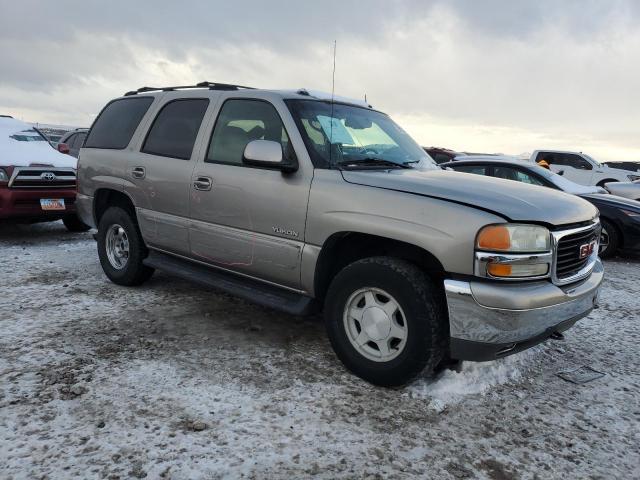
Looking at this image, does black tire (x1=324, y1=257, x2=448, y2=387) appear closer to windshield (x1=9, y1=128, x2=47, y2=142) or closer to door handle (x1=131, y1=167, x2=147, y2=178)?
door handle (x1=131, y1=167, x2=147, y2=178)

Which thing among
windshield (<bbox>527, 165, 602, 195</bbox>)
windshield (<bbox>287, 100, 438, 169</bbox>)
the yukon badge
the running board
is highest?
windshield (<bbox>287, 100, 438, 169</bbox>)

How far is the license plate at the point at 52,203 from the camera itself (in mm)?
7066

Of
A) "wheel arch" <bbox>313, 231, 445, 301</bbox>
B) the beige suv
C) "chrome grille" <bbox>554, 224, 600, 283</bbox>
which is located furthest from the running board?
"chrome grille" <bbox>554, 224, 600, 283</bbox>

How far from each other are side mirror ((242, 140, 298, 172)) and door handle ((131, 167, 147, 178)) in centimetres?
152

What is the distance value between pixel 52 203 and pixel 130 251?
3068 millimetres

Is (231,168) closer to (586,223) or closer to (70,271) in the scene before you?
(586,223)

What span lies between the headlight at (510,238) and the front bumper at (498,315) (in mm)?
195

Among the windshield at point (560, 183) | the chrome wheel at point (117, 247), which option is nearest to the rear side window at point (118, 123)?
the chrome wheel at point (117, 247)

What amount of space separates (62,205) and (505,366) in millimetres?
6314

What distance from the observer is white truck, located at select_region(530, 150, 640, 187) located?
18.2 metres

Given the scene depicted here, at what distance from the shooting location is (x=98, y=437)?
8.13ft

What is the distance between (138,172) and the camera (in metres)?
4.56

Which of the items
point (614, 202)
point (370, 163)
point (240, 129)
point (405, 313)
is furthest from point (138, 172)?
point (614, 202)

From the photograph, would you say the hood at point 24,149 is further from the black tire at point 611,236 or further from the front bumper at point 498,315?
the black tire at point 611,236
